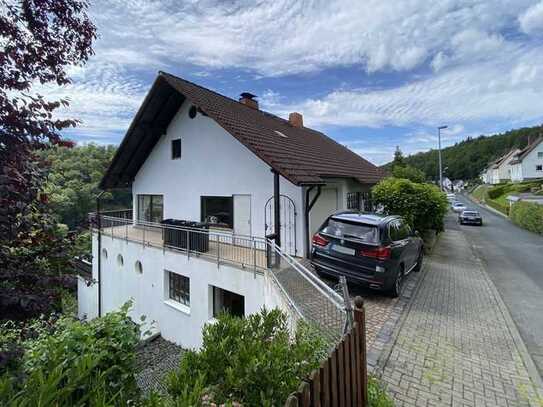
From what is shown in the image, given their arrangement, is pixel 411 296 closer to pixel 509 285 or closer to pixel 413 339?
pixel 413 339

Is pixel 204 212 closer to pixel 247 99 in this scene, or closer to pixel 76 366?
pixel 247 99

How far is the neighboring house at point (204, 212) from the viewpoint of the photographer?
8367 millimetres

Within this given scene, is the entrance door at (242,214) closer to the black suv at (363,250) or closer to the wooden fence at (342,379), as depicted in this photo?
the black suv at (363,250)

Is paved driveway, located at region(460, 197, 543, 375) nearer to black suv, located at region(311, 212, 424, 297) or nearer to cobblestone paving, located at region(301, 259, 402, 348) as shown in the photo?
cobblestone paving, located at region(301, 259, 402, 348)

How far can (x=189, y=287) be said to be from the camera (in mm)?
9492

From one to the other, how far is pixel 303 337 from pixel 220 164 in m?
8.41

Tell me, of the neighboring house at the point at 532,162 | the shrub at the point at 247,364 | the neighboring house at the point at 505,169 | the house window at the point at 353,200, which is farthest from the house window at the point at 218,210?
the neighboring house at the point at 505,169

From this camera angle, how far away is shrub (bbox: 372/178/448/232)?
1221 centimetres

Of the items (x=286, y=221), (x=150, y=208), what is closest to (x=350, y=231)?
(x=286, y=221)

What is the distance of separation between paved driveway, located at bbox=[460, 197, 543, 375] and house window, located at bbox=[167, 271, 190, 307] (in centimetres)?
871

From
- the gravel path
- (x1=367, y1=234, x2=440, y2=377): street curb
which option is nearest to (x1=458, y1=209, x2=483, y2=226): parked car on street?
(x1=367, y1=234, x2=440, y2=377): street curb

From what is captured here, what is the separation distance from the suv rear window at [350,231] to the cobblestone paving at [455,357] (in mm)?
1774

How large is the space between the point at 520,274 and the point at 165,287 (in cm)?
1279

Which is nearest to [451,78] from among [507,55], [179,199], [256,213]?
[507,55]
